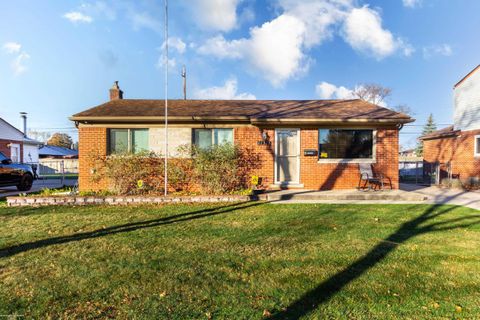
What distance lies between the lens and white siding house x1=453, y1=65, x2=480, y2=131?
41.8 feet

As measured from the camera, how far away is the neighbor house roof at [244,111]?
9.16 m

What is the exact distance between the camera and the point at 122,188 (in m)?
8.47

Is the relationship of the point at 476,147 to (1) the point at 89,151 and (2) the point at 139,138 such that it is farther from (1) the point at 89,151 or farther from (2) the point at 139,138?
(1) the point at 89,151

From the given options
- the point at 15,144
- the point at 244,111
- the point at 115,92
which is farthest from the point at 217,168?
the point at 15,144

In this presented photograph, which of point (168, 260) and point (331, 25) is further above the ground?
point (331, 25)

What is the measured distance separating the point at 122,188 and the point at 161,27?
551 cm

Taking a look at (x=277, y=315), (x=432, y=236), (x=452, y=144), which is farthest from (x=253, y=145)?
(x=452, y=144)

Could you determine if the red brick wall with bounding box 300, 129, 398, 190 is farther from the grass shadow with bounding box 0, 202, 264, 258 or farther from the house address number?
the grass shadow with bounding box 0, 202, 264, 258

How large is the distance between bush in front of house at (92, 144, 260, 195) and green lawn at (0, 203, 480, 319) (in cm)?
254

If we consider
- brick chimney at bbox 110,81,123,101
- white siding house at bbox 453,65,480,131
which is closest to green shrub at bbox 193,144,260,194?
brick chimney at bbox 110,81,123,101

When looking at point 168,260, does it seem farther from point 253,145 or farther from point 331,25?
point 331,25

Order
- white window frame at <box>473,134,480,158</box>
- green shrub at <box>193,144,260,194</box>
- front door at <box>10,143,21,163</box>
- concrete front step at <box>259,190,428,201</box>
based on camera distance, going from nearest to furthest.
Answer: concrete front step at <box>259,190,428,201</box> < green shrub at <box>193,144,260,194</box> < white window frame at <box>473,134,480,158</box> < front door at <box>10,143,21,163</box>

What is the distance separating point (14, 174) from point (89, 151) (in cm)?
412

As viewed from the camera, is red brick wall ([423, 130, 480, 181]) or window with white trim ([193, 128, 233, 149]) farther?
red brick wall ([423, 130, 480, 181])
